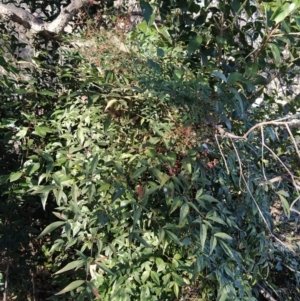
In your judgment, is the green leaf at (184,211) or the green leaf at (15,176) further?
the green leaf at (15,176)

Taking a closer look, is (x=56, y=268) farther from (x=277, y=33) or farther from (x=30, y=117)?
(x=277, y=33)

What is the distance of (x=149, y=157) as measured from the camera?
1.90m

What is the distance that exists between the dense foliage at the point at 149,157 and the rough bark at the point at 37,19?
0.11m

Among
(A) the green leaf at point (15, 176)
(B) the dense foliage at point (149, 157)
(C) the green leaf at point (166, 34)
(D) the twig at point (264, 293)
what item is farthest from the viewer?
(D) the twig at point (264, 293)

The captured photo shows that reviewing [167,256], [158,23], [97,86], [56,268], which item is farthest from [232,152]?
[56,268]

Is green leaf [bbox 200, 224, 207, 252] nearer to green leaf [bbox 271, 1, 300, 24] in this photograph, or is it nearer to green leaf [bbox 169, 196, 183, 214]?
green leaf [bbox 169, 196, 183, 214]

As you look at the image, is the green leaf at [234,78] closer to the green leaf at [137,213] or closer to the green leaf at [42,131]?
the green leaf at [137,213]

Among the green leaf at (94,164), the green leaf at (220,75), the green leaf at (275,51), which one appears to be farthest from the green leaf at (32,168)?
the green leaf at (275,51)

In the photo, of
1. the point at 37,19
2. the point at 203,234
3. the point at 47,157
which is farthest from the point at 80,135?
the point at 37,19

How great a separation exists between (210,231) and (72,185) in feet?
1.96

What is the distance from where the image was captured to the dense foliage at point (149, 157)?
6.28ft

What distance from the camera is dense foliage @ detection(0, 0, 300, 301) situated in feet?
6.28

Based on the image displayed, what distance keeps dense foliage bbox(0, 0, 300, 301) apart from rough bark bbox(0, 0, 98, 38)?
0.35 ft

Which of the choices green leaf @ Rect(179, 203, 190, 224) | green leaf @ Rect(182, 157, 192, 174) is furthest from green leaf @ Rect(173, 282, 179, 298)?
green leaf @ Rect(182, 157, 192, 174)
